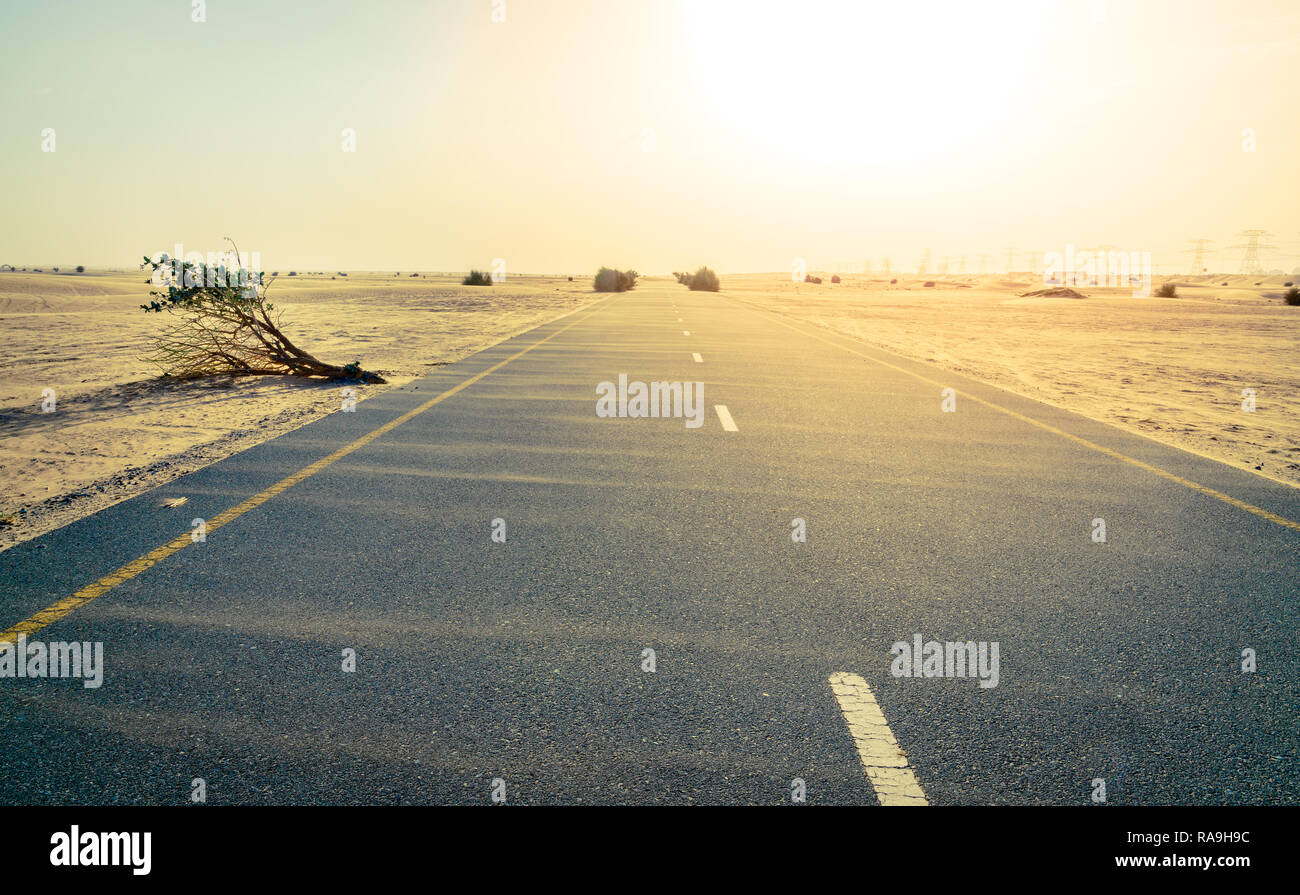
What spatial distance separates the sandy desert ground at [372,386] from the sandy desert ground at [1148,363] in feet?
0.24

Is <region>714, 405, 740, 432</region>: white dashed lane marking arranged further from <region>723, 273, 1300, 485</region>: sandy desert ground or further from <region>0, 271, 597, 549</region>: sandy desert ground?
<region>723, 273, 1300, 485</region>: sandy desert ground

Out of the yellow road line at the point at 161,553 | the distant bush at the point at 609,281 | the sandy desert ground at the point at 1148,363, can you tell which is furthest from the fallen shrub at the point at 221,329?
the distant bush at the point at 609,281

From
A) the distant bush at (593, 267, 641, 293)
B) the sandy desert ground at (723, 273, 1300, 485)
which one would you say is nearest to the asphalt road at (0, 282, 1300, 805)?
the sandy desert ground at (723, 273, 1300, 485)

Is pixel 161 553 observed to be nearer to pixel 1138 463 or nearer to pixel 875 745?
pixel 875 745

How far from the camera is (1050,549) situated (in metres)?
5.43

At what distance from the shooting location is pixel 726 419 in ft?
33.7

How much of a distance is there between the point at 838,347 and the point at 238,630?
18.6m

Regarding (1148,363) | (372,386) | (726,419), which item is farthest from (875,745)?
(1148,363)

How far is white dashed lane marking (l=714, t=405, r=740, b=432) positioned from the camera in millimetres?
9711

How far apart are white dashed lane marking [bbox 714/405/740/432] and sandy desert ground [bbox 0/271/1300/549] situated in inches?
202

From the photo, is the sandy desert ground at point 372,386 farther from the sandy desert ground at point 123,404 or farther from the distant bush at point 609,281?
the distant bush at point 609,281

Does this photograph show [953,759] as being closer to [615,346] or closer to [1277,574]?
[1277,574]

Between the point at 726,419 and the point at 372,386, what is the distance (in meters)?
6.01
